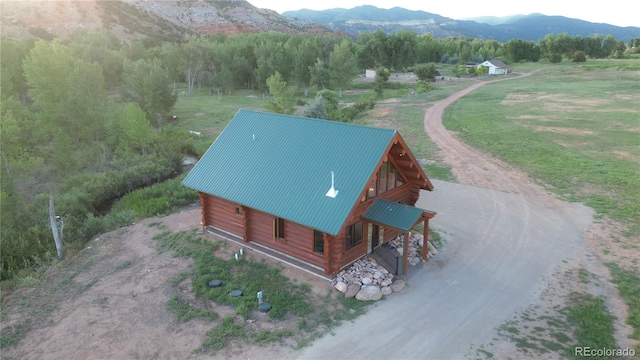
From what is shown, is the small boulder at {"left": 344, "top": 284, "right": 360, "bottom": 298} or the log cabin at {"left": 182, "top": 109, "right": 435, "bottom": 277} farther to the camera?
the log cabin at {"left": 182, "top": 109, "right": 435, "bottom": 277}

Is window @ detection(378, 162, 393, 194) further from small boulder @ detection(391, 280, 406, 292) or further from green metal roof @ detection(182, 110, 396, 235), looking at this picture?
small boulder @ detection(391, 280, 406, 292)

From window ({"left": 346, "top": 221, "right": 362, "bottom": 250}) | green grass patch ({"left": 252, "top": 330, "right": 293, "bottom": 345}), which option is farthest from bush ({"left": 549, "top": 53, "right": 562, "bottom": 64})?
green grass patch ({"left": 252, "top": 330, "right": 293, "bottom": 345})

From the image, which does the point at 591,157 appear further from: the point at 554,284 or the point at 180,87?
the point at 180,87

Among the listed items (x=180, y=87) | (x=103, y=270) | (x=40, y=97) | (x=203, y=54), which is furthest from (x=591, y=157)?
(x=180, y=87)

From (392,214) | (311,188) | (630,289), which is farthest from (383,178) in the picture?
(630,289)

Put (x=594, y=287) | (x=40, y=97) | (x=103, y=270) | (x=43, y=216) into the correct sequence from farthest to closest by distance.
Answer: (x=40, y=97), (x=43, y=216), (x=103, y=270), (x=594, y=287)

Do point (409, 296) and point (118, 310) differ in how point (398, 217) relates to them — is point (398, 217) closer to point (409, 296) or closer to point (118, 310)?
point (409, 296)
